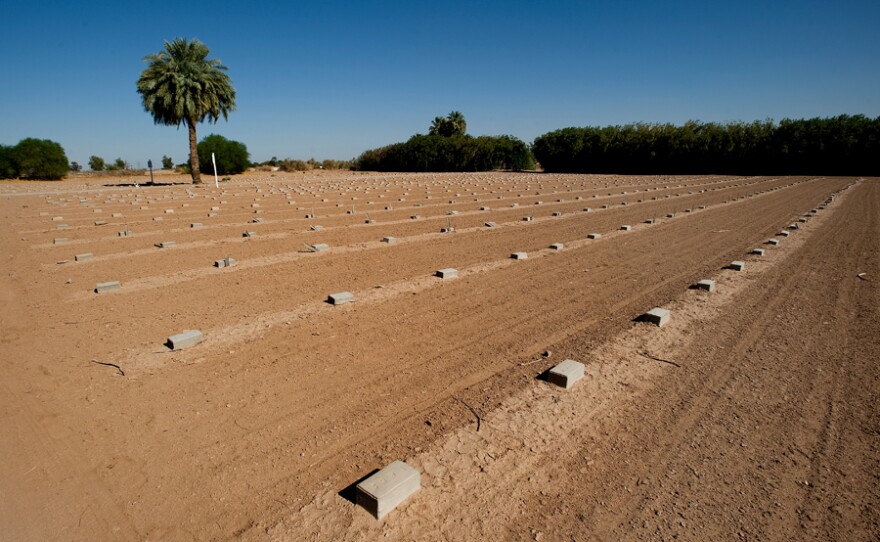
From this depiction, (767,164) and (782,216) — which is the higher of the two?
(767,164)

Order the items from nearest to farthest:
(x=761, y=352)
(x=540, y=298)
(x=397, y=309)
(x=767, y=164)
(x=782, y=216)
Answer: (x=761, y=352) → (x=397, y=309) → (x=540, y=298) → (x=782, y=216) → (x=767, y=164)

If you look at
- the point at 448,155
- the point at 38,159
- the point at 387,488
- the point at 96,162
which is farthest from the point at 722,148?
the point at 96,162

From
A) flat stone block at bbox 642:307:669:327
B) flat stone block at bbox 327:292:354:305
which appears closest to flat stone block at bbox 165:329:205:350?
flat stone block at bbox 327:292:354:305

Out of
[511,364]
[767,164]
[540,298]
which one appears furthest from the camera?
[767,164]

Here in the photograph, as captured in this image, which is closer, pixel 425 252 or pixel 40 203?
pixel 425 252

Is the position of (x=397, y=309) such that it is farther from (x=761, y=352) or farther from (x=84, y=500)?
(x=761, y=352)

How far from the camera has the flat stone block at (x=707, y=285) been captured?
6156 mm

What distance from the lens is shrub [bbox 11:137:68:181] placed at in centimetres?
3719

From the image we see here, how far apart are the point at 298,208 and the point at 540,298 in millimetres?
11829

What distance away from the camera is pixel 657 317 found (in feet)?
16.1

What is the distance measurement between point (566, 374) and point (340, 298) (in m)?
3.14

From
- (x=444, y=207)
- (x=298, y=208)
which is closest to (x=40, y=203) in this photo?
(x=298, y=208)

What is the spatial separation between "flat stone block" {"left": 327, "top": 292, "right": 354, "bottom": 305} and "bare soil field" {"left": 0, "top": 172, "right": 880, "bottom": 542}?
18 cm

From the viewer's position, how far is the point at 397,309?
541cm
